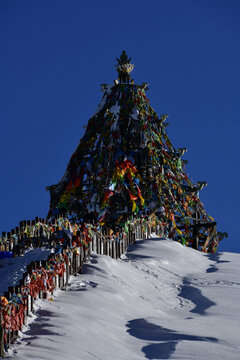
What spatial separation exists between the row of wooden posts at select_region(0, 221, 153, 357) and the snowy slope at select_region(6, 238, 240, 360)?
0.48 ft

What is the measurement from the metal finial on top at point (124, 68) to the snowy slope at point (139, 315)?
8131 mm

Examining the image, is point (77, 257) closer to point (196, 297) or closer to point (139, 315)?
point (139, 315)

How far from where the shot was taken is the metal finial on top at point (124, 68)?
1798 cm

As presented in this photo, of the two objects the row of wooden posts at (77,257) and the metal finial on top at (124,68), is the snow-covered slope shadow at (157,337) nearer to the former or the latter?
the row of wooden posts at (77,257)

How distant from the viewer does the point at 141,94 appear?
58.2 feet

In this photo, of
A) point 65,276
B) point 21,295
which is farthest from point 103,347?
point 65,276

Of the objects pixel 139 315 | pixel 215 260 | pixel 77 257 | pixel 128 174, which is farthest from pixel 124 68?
pixel 139 315

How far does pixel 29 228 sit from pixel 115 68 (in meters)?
8.25

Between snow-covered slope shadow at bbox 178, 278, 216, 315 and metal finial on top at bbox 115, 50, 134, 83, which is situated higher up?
metal finial on top at bbox 115, 50, 134, 83

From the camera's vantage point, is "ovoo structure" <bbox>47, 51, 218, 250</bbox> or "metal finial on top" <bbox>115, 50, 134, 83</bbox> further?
"metal finial on top" <bbox>115, 50, 134, 83</bbox>

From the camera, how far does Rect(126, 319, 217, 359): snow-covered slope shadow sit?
6.18 meters

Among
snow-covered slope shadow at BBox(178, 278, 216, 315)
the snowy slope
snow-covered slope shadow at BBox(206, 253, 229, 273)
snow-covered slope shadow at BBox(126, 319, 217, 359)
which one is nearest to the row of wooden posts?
the snowy slope

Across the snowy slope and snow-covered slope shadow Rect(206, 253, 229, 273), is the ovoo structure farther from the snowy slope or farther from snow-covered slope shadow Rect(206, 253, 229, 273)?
the snowy slope

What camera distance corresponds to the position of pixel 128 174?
51.3 ft
